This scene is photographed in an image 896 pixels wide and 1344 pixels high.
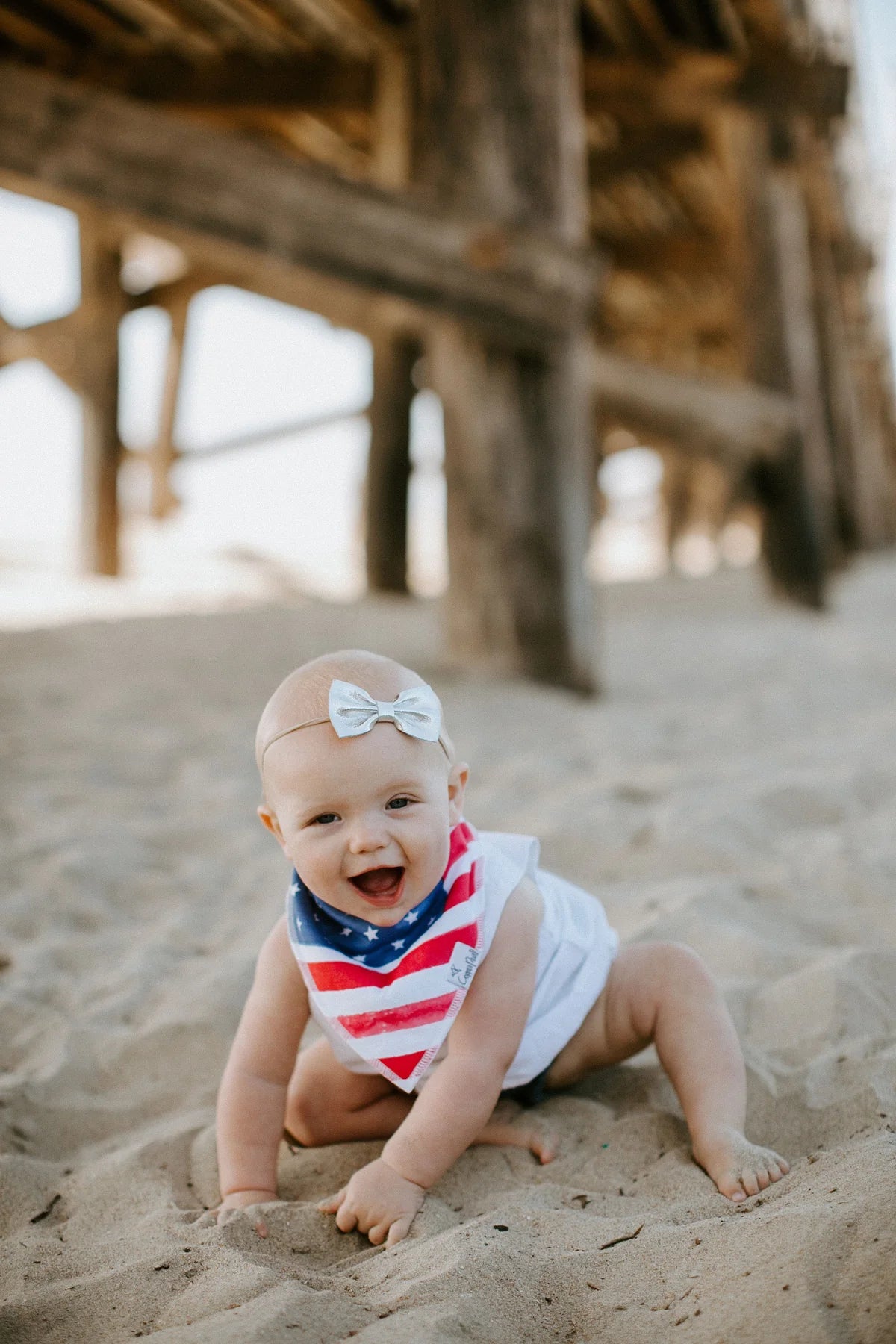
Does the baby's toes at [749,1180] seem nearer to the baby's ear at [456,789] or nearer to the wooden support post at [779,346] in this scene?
the baby's ear at [456,789]

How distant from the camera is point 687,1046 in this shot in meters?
1.48

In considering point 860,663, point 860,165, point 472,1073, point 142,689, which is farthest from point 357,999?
point 860,165

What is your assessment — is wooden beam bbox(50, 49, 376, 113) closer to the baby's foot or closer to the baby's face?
the baby's face

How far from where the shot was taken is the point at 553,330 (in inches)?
148

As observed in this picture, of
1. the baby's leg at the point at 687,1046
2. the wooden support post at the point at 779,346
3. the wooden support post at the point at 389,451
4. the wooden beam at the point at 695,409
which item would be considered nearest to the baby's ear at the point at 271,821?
the baby's leg at the point at 687,1046

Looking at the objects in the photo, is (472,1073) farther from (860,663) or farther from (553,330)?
(860,663)

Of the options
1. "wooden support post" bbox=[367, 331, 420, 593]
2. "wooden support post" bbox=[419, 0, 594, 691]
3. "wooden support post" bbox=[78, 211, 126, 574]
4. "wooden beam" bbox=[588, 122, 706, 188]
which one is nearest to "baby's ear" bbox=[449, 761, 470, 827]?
"wooden support post" bbox=[419, 0, 594, 691]

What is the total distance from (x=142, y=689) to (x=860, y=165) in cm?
831

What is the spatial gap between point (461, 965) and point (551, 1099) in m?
0.35

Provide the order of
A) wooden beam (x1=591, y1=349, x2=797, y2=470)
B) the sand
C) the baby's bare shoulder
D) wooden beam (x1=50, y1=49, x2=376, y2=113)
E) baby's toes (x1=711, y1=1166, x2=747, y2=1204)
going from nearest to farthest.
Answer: the sand
baby's toes (x1=711, y1=1166, x2=747, y2=1204)
the baby's bare shoulder
wooden beam (x1=591, y1=349, x2=797, y2=470)
wooden beam (x1=50, y1=49, x2=376, y2=113)

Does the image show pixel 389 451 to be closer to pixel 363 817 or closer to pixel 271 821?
pixel 271 821

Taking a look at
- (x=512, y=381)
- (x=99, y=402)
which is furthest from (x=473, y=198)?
(x=99, y=402)

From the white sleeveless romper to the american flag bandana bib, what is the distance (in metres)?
0.04

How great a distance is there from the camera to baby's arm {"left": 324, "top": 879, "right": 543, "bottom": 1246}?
1.31 metres
